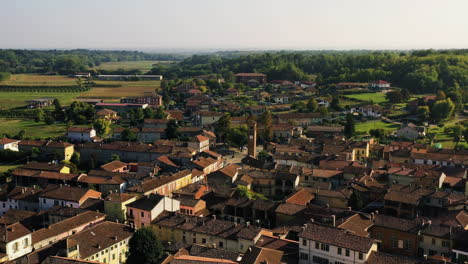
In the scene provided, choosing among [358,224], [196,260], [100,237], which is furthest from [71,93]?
[196,260]

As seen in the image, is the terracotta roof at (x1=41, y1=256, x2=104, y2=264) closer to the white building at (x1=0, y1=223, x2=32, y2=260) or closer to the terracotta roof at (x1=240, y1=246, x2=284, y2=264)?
the white building at (x1=0, y1=223, x2=32, y2=260)

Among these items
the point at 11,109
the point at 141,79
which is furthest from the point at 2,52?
the point at 11,109

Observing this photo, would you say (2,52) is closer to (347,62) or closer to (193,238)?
(347,62)

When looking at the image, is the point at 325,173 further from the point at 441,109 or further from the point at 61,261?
the point at 441,109

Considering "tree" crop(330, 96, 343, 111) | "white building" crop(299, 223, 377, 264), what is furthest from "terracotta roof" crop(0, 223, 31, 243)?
"tree" crop(330, 96, 343, 111)

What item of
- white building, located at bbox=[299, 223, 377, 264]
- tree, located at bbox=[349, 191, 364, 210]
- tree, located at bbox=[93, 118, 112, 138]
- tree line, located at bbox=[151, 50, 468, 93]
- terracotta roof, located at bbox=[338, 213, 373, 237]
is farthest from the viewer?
tree line, located at bbox=[151, 50, 468, 93]

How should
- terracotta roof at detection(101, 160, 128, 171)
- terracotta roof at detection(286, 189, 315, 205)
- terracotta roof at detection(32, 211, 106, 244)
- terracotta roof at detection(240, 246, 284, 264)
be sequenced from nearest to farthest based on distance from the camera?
terracotta roof at detection(240, 246, 284, 264)
terracotta roof at detection(32, 211, 106, 244)
terracotta roof at detection(286, 189, 315, 205)
terracotta roof at detection(101, 160, 128, 171)

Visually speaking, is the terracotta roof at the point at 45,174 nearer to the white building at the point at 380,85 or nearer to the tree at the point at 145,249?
the tree at the point at 145,249
